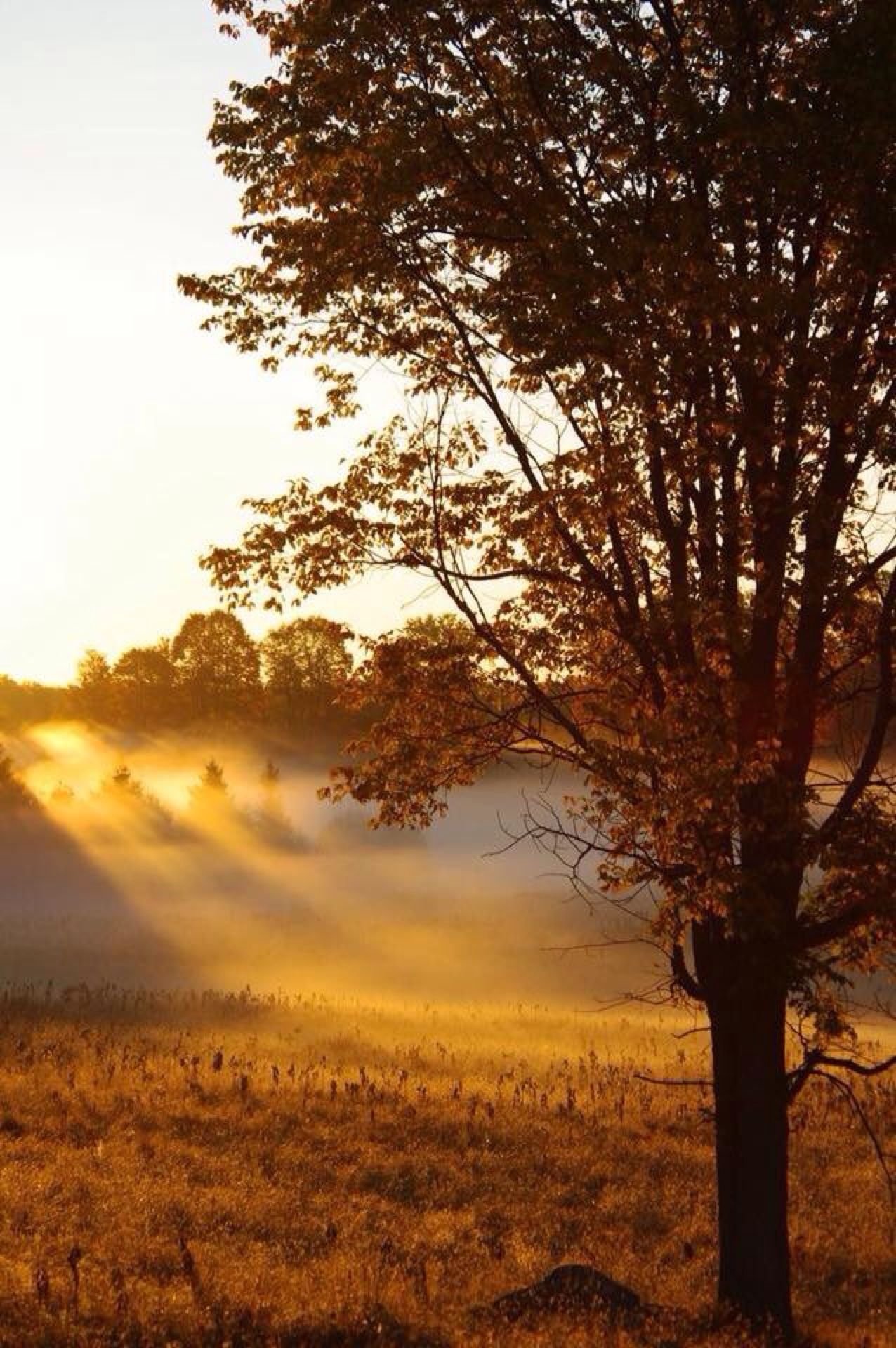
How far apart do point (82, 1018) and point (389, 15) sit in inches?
823

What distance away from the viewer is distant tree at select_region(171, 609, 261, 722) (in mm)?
121938

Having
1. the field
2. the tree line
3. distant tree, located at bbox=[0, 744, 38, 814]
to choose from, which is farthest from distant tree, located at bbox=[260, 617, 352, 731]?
the field

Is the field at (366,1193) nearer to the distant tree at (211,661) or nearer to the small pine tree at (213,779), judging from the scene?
the small pine tree at (213,779)

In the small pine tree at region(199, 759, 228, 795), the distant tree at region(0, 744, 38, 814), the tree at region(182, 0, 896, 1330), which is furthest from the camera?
the small pine tree at region(199, 759, 228, 795)

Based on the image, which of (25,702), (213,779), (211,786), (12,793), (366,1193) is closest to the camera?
(366,1193)

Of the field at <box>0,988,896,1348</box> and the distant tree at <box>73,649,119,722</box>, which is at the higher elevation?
the distant tree at <box>73,649,119,722</box>

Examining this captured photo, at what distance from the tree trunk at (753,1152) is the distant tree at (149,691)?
114m

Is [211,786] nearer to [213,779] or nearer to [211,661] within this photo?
[213,779]

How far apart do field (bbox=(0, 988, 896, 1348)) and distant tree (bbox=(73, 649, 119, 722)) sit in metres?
99.3

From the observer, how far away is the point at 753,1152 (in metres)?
11.4

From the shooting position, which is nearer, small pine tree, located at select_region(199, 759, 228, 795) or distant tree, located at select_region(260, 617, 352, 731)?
small pine tree, located at select_region(199, 759, 228, 795)

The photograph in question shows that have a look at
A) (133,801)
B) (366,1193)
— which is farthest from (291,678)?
(366,1193)

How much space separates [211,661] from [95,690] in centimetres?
1227

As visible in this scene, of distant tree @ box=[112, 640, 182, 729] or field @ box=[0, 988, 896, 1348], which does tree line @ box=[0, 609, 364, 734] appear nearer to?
distant tree @ box=[112, 640, 182, 729]
